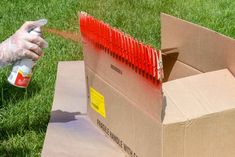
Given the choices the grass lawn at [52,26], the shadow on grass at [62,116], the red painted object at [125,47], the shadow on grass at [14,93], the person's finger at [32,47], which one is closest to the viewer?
the red painted object at [125,47]

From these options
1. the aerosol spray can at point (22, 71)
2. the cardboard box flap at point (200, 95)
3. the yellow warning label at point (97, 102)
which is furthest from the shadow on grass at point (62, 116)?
the cardboard box flap at point (200, 95)

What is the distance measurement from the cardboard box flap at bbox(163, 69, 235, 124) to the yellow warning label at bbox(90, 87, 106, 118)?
13.1 inches

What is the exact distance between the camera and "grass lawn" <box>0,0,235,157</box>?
2223 mm

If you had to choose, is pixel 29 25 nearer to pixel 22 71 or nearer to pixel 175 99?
→ pixel 22 71

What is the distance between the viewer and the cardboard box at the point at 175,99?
1.46 m

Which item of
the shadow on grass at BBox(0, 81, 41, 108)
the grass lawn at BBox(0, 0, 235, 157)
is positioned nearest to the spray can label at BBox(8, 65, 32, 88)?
the grass lawn at BBox(0, 0, 235, 157)

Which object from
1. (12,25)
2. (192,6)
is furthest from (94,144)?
(192,6)

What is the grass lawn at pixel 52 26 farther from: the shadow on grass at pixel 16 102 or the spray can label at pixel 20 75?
the spray can label at pixel 20 75

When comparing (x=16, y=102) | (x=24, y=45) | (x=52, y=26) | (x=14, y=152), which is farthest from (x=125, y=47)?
(x=52, y=26)

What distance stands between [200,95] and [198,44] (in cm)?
32

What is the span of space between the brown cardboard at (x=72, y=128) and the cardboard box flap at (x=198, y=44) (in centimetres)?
43

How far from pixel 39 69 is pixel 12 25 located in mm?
891

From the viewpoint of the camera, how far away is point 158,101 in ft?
4.67

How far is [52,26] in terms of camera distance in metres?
3.48
